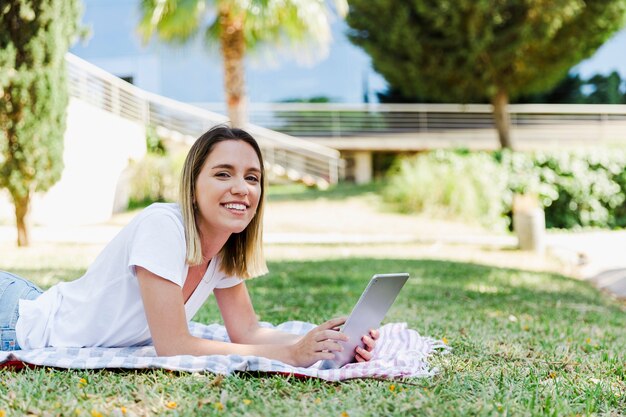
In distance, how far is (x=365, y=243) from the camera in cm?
1130

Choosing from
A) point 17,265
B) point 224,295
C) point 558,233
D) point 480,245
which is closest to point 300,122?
point 558,233

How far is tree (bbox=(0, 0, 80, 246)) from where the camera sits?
863 centimetres

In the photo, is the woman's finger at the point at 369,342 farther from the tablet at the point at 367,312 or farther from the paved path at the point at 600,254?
the paved path at the point at 600,254

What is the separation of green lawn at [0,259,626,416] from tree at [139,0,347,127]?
9895mm

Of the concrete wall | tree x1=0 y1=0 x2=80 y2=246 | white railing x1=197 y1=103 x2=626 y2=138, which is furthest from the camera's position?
white railing x1=197 y1=103 x2=626 y2=138

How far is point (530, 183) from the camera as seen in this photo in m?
14.9

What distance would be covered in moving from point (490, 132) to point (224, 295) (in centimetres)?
1997

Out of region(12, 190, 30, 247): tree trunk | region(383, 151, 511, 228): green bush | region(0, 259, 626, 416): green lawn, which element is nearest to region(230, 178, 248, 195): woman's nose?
region(0, 259, 626, 416): green lawn

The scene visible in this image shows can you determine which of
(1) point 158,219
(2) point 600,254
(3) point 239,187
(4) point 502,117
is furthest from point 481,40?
(1) point 158,219

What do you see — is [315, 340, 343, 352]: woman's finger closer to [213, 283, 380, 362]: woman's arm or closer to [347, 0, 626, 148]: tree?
[213, 283, 380, 362]: woman's arm

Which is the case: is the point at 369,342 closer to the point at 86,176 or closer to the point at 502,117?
the point at 86,176

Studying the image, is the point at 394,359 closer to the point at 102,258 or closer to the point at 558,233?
the point at 102,258

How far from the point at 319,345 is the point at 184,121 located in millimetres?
17400

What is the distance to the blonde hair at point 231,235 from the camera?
2.77 metres
